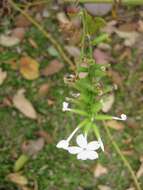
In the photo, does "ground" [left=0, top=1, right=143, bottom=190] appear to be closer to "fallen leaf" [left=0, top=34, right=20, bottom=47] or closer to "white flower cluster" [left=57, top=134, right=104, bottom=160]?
"fallen leaf" [left=0, top=34, right=20, bottom=47]

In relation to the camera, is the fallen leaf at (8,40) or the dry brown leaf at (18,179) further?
the fallen leaf at (8,40)

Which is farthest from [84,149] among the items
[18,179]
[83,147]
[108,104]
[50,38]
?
A: [50,38]

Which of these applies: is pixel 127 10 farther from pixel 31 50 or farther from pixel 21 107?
pixel 21 107

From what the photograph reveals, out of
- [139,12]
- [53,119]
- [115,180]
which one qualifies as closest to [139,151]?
[115,180]

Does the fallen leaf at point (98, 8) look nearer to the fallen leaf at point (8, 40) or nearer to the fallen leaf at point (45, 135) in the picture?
the fallen leaf at point (8, 40)

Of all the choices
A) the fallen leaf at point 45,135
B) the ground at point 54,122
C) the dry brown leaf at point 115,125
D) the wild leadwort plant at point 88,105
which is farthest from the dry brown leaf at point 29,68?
the wild leadwort plant at point 88,105
